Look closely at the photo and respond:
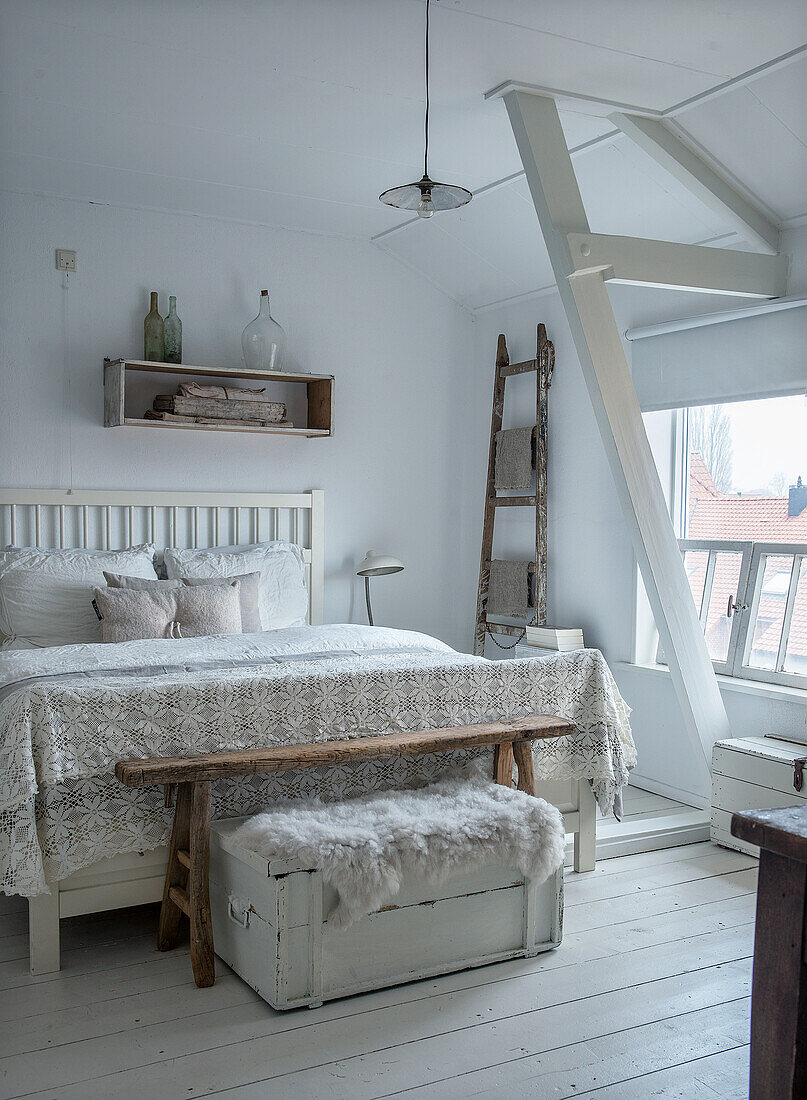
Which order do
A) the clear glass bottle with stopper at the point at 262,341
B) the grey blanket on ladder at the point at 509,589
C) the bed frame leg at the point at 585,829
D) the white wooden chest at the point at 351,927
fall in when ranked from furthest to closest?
the grey blanket on ladder at the point at 509,589 < the clear glass bottle with stopper at the point at 262,341 < the bed frame leg at the point at 585,829 < the white wooden chest at the point at 351,927

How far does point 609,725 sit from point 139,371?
2.61 m

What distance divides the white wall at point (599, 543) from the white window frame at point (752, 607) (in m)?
0.13

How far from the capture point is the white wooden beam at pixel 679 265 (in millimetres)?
3188

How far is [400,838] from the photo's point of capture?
2.45 metres

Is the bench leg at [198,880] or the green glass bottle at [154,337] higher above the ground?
the green glass bottle at [154,337]

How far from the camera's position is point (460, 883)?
256cm

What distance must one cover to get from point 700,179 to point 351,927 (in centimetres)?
277

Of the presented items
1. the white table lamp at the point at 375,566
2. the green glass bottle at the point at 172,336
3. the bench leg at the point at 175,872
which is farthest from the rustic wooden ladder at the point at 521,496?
the bench leg at the point at 175,872

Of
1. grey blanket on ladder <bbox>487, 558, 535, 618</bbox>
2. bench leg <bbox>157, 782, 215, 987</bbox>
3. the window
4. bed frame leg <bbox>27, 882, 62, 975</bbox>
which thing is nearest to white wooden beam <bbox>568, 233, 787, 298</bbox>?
the window

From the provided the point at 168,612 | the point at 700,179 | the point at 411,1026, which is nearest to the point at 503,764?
the point at 411,1026

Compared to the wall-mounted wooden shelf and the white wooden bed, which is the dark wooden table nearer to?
the white wooden bed

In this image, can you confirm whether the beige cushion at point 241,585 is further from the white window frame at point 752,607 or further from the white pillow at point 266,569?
the white window frame at point 752,607

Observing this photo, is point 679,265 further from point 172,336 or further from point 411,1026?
point 411,1026

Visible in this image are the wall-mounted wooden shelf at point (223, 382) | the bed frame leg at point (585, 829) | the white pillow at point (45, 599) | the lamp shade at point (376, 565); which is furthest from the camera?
the lamp shade at point (376, 565)
